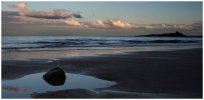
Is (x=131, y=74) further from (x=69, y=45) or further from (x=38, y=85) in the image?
(x=69, y=45)

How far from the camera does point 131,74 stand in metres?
6.65

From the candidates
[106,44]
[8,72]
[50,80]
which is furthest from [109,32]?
[106,44]

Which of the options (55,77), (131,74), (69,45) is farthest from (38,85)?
(69,45)

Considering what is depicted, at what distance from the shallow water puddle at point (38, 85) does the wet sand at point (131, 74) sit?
20 centimetres

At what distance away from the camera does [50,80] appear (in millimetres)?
5930

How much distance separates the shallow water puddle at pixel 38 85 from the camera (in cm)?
519

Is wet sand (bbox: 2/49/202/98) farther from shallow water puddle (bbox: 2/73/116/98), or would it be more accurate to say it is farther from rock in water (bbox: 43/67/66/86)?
rock in water (bbox: 43/67/66/86)

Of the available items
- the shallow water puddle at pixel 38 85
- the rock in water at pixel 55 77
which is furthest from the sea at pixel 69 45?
the rock in water at pixel 55 77

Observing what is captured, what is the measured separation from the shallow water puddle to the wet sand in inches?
8.0

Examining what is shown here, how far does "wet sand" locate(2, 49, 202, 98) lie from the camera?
514 centimetres

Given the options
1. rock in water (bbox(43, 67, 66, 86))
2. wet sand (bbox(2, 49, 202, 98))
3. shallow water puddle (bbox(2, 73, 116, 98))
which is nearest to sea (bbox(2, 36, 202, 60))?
wet sand (bbox(2, 49, 202, 98))

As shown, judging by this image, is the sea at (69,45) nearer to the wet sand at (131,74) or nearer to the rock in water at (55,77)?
the wet sand at (131,74)

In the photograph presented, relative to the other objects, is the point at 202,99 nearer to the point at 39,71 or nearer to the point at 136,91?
the point at 136,91

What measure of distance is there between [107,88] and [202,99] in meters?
1.60
